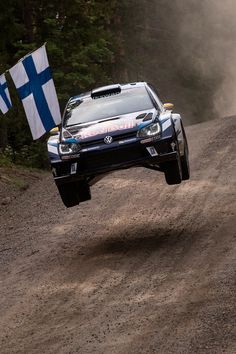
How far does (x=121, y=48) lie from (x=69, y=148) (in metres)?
26.0

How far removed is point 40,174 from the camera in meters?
20.7

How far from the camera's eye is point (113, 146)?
1039 centimetres

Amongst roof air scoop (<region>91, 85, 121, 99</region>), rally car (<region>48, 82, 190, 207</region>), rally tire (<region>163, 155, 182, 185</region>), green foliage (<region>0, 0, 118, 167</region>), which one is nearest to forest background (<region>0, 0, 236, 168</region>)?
green foliage (<region>0, 0, 118, 167</region>)

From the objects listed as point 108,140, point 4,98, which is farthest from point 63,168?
point 4,98

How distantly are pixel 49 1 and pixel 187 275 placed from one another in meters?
17.3

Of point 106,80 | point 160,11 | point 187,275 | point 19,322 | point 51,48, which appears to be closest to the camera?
point 19,322

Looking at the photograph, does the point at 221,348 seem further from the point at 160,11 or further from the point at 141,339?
the point at 160,11

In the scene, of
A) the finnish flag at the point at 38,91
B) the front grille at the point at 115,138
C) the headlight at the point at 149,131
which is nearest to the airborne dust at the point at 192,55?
the finnish flag at the point at 38,91

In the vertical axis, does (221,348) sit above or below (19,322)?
above

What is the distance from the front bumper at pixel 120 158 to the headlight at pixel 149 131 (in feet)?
0.40

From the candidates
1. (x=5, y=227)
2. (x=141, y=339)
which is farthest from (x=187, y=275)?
(x=5, y=227)

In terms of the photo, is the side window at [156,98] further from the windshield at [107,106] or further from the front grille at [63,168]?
the front grille at [63,168]

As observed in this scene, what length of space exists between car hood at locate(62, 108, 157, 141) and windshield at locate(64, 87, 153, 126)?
33cm

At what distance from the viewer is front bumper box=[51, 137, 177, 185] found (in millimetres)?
10352
